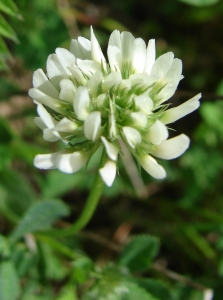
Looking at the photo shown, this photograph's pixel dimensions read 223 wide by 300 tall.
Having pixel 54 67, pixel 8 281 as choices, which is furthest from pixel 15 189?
pixel 54 67

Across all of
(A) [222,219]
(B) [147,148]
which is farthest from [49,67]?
(A) [222,219]

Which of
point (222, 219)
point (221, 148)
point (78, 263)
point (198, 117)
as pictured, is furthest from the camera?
point (198, 117)

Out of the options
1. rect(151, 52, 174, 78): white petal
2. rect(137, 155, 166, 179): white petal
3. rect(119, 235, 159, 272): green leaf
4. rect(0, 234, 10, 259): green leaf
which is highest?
rect(151, 52, 174, 78): white petal

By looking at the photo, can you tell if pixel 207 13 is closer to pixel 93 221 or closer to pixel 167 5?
pixel 167 5

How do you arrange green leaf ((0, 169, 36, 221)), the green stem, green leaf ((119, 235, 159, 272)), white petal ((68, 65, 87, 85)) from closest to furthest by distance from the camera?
white petal ((68, 65, 87, 85)) → the green stem → green leaf ((119, 235, 159, 272)) → green leaf ((0, 169, 36, 221))

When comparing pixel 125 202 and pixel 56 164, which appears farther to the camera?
pixel 125 202

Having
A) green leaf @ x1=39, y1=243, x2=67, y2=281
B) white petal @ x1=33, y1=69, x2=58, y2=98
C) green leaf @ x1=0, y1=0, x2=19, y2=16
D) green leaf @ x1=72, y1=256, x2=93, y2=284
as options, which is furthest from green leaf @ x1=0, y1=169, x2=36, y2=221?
white petal @ x1=33, y1=69, x2=58, y2=98

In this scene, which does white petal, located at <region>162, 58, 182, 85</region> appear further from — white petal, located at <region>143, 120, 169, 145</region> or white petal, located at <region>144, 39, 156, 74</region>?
white petal, located at <region>143, 120, 169, 145</region>
